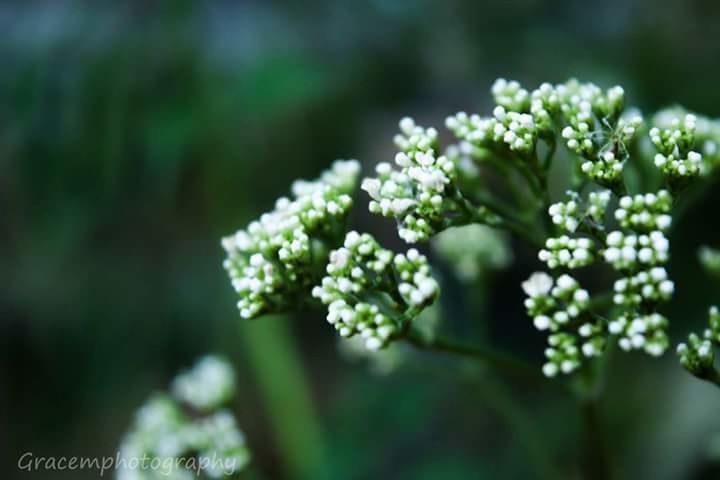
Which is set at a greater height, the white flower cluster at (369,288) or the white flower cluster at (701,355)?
the white flower cluster at (369,288)

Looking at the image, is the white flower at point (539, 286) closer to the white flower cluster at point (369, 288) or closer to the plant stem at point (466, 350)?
the white flower cluster at point (369, 288)

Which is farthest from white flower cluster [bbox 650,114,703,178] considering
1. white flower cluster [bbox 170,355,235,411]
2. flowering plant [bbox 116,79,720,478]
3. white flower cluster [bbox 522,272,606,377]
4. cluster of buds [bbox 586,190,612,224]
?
white flower cluster [bbox 170,355,235,411]

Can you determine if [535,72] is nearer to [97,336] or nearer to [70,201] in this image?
[70,201]

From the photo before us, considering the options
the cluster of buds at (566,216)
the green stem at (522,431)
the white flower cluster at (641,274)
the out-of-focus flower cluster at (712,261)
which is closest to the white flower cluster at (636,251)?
the white flower cluster at (641,274)

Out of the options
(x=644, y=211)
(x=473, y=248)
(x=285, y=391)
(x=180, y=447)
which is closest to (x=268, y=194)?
(x=285, y=391)

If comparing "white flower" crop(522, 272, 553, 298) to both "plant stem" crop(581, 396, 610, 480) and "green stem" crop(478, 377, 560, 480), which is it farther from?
"green stem" crop(478, 377, 560, 480)

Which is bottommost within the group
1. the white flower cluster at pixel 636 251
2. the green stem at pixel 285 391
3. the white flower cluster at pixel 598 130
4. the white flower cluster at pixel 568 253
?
the white flower cluster at pixel 636 251

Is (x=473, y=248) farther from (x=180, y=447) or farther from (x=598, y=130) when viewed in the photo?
(x=180, y=447)
